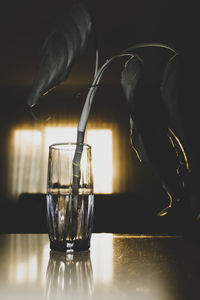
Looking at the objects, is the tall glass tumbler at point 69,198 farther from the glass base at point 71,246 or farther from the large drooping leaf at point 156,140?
the large drooping leaf at point 156,140

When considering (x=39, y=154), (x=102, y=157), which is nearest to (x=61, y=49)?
(x=102, y=157)

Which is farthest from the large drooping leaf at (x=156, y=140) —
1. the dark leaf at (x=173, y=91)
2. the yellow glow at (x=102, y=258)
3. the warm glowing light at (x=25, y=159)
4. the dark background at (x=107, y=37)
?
the warm glowing light at (x=25, y=159)

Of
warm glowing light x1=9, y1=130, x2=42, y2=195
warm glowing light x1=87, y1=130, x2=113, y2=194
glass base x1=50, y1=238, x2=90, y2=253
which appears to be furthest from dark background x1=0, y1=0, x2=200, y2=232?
glass base x1=50, y1=238, x2=90, y2=253

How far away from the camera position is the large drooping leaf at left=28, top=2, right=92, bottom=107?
464 mm

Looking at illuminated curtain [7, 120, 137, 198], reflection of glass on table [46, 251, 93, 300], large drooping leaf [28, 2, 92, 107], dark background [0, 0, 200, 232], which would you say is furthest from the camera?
illuminated curtain [7, 120, 137, 198]

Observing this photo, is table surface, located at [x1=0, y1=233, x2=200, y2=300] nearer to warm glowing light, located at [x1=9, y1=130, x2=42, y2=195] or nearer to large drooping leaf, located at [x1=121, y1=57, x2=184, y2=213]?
large drooping leaf, located at [x1=121, y1=57, x2=184, y2=213]

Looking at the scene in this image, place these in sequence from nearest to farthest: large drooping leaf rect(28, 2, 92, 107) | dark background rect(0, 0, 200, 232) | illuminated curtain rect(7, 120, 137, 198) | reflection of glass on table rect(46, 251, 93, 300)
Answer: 1. reflection of glass on table rect(46, 251, 93, 300)
2. large drooping leaf rect(28, 2, 92, 107)
3. dark background rect(0, 0, 200, 232)
4. illuminated curtain rect(7, 120, 137, 198)

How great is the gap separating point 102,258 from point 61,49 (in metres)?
0.32

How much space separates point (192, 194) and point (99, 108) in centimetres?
541

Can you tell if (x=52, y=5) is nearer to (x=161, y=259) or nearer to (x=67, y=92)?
(x=67, y=92)

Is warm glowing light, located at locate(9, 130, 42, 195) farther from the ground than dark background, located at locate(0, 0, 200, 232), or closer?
closer

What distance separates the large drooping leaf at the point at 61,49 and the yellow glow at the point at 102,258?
9.5 inches

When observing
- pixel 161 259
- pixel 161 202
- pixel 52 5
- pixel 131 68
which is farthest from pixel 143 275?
pixel 161 202

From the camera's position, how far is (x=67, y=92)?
554 centimetres
